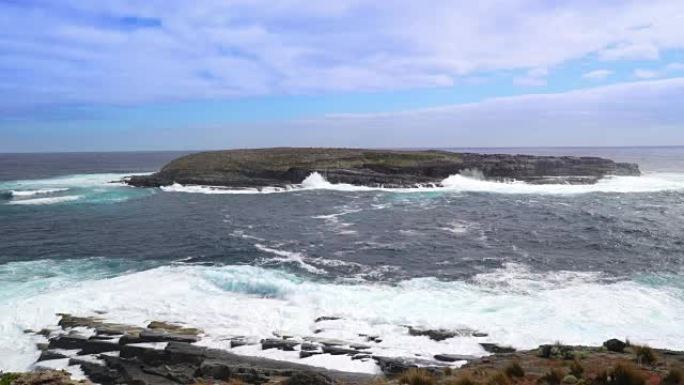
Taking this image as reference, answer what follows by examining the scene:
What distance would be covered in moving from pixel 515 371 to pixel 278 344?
7636 mm

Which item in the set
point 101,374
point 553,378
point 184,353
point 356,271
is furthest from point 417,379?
Result: point 356,271

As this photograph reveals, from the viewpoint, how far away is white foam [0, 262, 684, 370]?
57.6ft

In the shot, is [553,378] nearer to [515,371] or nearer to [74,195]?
[515,371]

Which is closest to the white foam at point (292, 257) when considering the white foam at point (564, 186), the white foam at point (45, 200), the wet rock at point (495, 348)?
the wet rock at point (495, 348)

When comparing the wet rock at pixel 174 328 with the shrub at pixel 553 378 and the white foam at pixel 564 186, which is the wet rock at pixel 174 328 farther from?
the white foam at pixel 564 186

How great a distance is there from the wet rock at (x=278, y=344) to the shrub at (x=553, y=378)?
7.86m

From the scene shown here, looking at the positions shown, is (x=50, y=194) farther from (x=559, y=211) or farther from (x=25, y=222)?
(x=559, y=211)

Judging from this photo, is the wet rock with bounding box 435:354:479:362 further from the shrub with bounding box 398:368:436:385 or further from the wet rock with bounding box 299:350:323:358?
the wet rock with bounding box 299:350:323:358

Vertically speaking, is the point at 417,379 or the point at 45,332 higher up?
the point at 417,379

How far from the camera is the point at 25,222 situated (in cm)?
4284

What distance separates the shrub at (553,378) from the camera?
1112cm

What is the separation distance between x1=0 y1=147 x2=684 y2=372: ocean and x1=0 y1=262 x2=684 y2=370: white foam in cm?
8

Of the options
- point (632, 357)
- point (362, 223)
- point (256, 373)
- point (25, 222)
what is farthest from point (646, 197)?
point (25, 222)

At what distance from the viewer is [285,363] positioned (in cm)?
1502
